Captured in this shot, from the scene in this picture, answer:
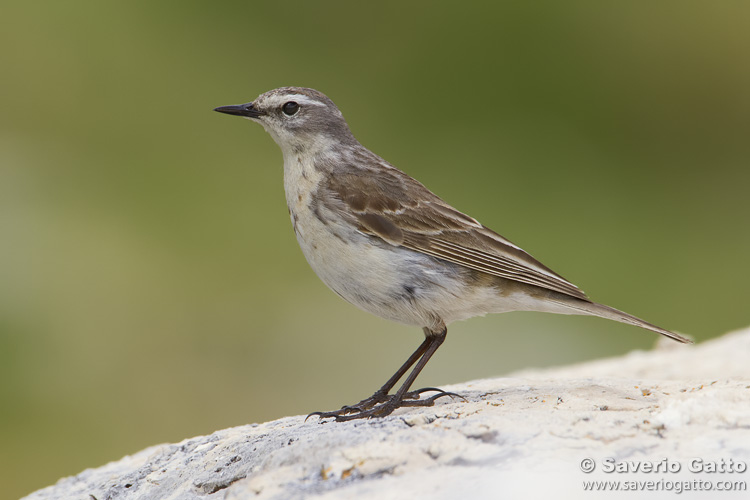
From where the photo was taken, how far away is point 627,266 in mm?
12977

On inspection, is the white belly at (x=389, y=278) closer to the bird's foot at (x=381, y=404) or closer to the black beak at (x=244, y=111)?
the bird's foot at (x=381, y=404)

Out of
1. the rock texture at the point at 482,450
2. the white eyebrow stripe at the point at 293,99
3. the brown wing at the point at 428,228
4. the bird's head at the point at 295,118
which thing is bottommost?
the rock texture at the point at 482,450

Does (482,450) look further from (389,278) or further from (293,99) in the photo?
(293,99)

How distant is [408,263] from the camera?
18.2 feet

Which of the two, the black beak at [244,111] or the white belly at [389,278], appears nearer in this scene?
the white belly at [389,278]

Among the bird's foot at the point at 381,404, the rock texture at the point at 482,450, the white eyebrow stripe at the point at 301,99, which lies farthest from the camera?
the white eyebrow stripe at the point at 301,99

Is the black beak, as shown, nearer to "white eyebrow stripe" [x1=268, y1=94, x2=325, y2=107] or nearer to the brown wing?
"white eyebrow stripe" [x1=268, y1=94, x2=325, y2=107]

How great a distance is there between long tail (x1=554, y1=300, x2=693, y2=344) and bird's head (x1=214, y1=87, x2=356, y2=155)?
6.87ft

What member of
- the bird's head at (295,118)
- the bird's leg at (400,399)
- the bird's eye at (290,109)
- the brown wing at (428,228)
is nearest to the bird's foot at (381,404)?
the bird's leg at (400,399)

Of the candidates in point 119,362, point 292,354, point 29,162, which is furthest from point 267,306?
point 29,162

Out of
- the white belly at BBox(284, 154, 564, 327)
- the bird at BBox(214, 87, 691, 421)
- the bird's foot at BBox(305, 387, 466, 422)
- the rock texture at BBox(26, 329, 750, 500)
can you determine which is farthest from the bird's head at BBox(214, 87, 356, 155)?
the rock texture at BBox(26, 329, 750, 500)

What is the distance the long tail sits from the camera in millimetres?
5297

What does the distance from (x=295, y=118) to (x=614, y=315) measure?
8.66ft

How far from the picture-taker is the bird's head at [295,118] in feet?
20.5
